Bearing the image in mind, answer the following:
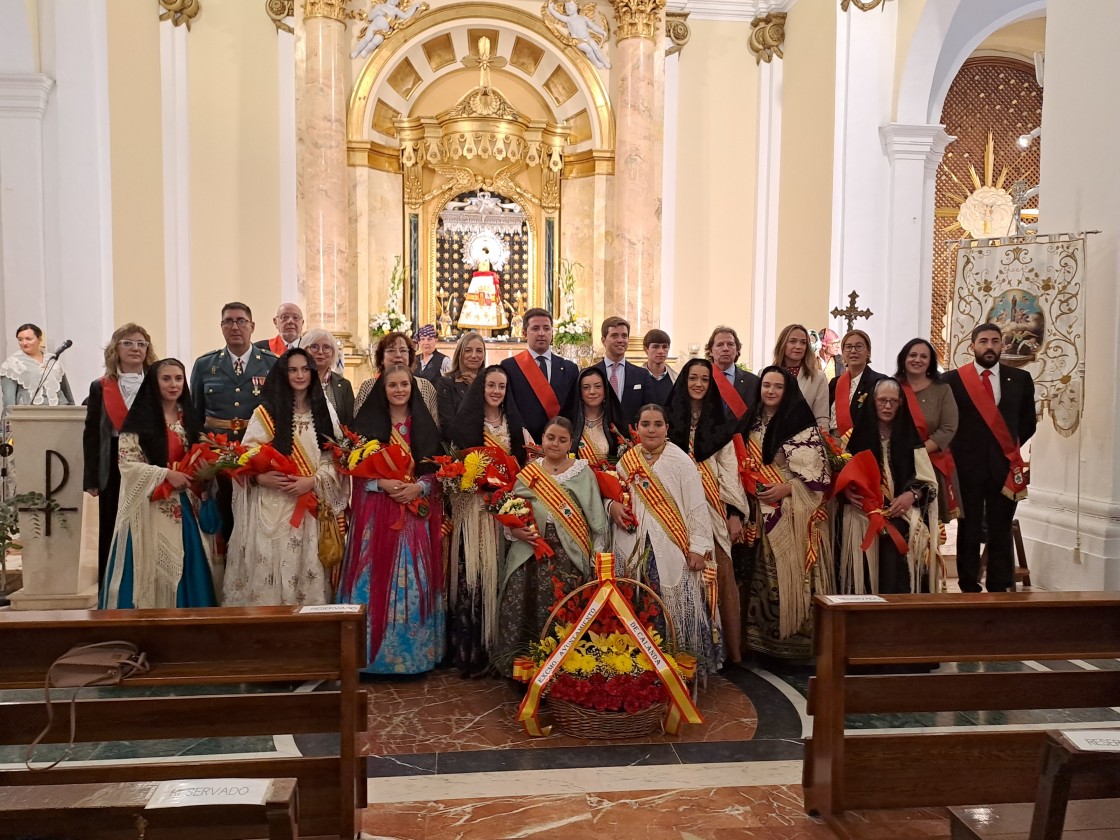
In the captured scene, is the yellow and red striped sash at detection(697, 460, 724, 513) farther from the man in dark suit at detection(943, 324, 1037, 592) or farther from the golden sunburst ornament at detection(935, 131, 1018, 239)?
the golden sunburst ornament at detection(935, 131, 1018, 239)

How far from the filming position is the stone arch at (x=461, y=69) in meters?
10.4

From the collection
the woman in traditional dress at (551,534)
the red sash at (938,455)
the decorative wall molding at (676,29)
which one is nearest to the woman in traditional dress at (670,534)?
the woman in traditional dress at (551,534)

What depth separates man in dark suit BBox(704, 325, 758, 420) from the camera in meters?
4.80

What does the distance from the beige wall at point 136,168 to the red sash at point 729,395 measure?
7.07 metres

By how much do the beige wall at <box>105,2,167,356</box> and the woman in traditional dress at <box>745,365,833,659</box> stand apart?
743 centimetres

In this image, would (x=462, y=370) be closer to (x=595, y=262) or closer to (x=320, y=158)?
(x=320, y=158)

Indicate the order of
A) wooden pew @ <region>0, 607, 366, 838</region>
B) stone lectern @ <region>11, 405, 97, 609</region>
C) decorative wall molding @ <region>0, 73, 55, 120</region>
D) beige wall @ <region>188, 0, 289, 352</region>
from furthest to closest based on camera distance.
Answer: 1. beige wall @ <region>188, 0, 289, 352</region>
2. decorative wall molding @ <region>0, 73, 55, 120</region>
3. stone lectern @ <region>11, 405, 97, 609</region>
4. wooden pew @ <region>0, 607, 366, 838</region>

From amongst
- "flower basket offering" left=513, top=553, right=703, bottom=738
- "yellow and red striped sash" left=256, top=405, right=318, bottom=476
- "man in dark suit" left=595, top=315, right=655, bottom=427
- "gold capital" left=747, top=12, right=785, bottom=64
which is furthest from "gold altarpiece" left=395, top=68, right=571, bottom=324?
"flower basket offering" left=513, top=553, right=703, bottom=738

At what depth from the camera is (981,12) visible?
30.9 ft

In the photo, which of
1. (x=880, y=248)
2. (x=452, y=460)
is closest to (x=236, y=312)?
(x=452, y=460)

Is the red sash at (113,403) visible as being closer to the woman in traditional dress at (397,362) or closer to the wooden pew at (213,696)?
the woman in traditional dress at (397,362)

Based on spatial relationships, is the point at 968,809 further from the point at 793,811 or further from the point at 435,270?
the point at 435,270

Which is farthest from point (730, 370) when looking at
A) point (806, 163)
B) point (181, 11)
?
point (181, 11)

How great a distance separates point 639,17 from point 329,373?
735 cm
